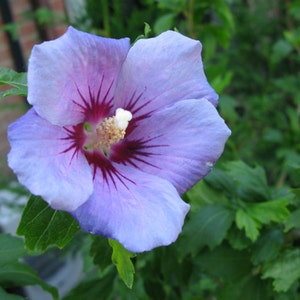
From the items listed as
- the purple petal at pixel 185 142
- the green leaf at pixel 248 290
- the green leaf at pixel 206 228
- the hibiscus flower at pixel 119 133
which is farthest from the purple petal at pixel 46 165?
the green leaf at pixel 248 290

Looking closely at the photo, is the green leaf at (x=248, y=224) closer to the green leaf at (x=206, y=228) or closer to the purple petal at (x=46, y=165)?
the green leaf at (x=206, y=228)

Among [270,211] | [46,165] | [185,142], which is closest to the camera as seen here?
[46,165]

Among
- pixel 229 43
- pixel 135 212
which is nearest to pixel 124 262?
pixel 135 212

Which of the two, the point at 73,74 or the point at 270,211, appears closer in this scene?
the point at 73,74

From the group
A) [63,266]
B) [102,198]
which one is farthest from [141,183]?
[63,266]

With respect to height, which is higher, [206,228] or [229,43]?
[206,228]

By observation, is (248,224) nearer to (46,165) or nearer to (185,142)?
(185,142)

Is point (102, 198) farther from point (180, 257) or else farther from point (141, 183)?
point (180, 257)
